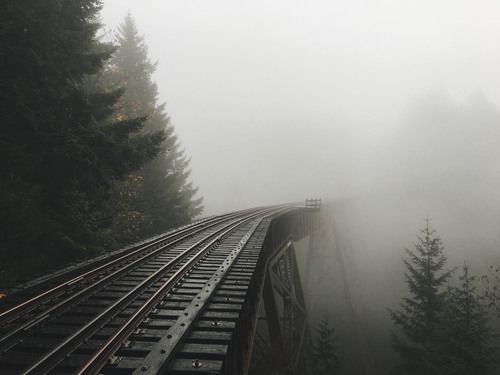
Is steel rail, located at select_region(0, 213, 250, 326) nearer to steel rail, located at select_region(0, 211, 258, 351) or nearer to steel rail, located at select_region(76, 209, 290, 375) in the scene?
steel rail, located at select_region(0, 211, 258, 351)

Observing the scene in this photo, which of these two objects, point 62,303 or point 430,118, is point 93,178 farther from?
point 430,118

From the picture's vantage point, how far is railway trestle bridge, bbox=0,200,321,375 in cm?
352

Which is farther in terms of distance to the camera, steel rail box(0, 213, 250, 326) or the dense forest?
the dense forest

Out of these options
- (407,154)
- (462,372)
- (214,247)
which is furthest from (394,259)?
(407,154)

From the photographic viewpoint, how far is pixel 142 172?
1902 cm

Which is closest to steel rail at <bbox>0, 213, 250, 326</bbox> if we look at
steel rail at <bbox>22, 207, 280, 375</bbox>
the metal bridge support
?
steel rail at <bbox>22, 207, 280, 375</bbox>

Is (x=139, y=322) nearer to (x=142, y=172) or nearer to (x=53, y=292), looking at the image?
(x=53, y=292)

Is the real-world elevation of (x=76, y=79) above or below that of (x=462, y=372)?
above

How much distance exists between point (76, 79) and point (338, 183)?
96270mm

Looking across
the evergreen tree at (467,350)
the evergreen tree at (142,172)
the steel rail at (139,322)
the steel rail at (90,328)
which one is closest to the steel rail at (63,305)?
the steel rail at (90,328)

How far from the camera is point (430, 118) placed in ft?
349

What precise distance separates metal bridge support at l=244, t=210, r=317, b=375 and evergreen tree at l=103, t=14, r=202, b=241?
727 cm

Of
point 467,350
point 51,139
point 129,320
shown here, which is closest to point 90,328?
point 129,320

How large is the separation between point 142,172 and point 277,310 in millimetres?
12682
